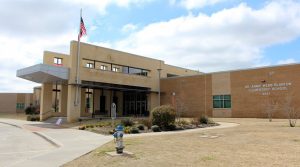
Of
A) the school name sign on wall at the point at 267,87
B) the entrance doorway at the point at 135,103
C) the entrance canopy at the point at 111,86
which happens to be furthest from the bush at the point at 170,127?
the entrance doorway at the point at 135,103

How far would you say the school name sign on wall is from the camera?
1413 inches

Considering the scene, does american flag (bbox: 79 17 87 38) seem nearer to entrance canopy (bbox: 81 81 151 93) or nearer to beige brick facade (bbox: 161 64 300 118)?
entrance canopy (bbox: 81 81 151 93)

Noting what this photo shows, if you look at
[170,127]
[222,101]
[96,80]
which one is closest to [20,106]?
[96,80]

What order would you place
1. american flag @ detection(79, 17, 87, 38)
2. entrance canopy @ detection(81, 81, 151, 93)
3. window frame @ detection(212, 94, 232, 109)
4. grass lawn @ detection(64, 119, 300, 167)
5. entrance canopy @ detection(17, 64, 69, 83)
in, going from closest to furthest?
grass lawn @ detection(64, 119, 300, 167), entrance canopy @ detection(17, 64, 69, 83), american flag @ detection(79, 17, 87, 38), entrance canopy @ detection(81, 81, 151, 93), window frame @ detection(212, 94, 232, 109)

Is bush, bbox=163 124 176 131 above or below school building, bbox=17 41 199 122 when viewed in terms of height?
below

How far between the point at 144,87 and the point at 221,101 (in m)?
11.5

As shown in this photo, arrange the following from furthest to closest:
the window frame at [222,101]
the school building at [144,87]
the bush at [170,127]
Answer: the window frame at [222,101] < the school building at [144,87] < the bush at [170,127]

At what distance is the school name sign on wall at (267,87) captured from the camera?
35900 millimetres

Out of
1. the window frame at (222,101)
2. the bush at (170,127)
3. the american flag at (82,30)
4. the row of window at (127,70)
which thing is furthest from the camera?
the row of window at (127,70)

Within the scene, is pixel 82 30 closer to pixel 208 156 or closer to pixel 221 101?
pixel 221 101

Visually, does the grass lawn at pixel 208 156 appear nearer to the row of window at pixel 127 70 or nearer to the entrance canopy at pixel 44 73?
the entrance canopy at pixel 44 73

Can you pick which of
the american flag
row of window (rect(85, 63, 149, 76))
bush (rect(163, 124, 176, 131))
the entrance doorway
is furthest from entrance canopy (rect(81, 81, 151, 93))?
bush (rect(163, 124, 176, 131))

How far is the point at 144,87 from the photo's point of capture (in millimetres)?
47312

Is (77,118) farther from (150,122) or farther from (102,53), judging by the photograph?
(150,122)
